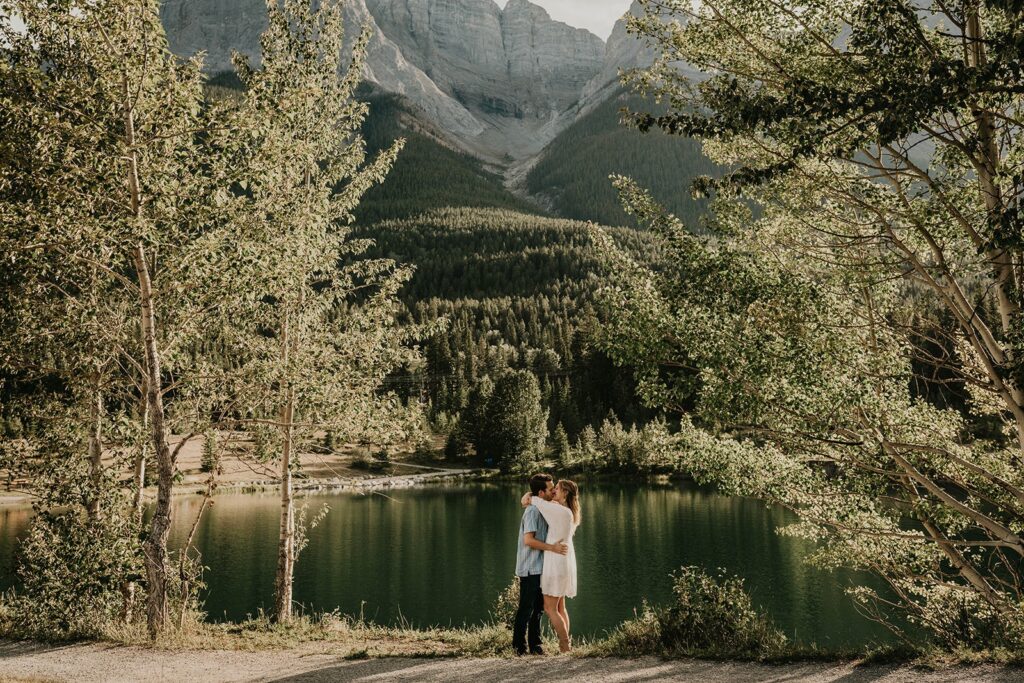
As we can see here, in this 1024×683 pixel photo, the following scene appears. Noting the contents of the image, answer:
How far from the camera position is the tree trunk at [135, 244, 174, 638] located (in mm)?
9719

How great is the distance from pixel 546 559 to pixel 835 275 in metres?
5.63

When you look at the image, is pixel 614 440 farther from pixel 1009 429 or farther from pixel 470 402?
pixel 1009 429

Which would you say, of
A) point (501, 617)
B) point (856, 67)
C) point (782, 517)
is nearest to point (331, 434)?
point (501, 617)

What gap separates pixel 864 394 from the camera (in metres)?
8.74

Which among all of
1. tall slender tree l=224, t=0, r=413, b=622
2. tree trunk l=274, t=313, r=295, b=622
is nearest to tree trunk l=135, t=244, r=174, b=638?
tall slender tree l=224, t=0, r=413, b=622

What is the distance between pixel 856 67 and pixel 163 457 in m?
10.1

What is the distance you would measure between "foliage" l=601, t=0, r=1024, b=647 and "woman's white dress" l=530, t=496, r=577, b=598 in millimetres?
2180

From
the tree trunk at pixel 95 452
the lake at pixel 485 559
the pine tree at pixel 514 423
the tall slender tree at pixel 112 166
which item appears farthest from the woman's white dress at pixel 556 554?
the pine tree at pixel 514 423

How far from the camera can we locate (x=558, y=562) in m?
8.44

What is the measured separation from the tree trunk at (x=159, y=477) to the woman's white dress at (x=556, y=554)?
541 cm

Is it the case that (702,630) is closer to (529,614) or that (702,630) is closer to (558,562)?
(558,562)

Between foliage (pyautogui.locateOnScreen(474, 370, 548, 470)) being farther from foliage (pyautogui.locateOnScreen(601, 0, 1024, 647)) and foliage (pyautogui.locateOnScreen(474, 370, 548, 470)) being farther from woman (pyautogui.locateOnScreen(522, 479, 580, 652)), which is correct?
woman (pyautogui.locateOnScreen(522, 479, 580, 652))

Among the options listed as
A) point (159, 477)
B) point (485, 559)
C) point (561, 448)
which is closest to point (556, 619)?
point (159, 477)

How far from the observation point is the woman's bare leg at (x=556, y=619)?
8461 mm
